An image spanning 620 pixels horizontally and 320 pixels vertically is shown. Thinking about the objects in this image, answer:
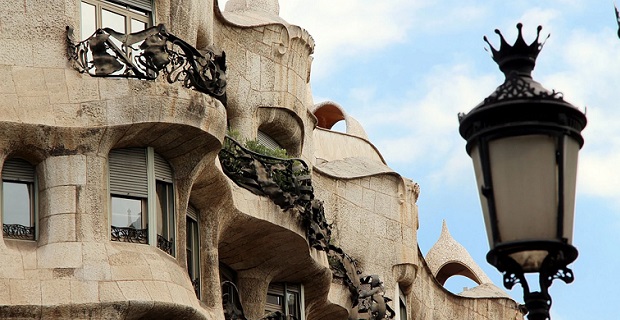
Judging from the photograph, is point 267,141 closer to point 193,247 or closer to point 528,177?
point 193,247

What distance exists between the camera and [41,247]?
22.8m

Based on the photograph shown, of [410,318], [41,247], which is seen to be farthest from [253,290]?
[410,318]

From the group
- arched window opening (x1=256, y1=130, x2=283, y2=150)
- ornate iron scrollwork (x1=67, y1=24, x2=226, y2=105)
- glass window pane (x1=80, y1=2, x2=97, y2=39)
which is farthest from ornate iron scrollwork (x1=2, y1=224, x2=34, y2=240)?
arched window opening (x1=256, y1=130, x2=283, y2=150)

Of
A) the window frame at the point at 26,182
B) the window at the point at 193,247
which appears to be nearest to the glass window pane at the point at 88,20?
the window frame at the point at 26,182

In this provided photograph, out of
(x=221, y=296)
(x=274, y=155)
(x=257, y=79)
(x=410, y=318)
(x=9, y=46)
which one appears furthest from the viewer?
(x=410, y=318)

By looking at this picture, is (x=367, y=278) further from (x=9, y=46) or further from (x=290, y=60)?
(x=9, y=46)

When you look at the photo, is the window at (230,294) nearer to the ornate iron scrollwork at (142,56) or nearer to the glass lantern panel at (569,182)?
the ornate iron scrollwork at (142,56)

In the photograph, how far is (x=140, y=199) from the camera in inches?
942

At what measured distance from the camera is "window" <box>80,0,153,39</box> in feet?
79.8

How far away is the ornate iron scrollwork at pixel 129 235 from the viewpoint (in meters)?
23.4

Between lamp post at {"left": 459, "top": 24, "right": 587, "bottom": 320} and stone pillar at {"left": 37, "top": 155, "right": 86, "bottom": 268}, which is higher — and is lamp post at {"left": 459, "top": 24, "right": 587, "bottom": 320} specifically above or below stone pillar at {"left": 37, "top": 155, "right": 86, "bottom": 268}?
below

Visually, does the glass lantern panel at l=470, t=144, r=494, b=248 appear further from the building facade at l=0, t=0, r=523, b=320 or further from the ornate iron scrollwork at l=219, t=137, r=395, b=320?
the ornate iron scrollwork at l=219, t=137, r=395, b=320

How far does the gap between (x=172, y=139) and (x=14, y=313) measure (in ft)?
13.1

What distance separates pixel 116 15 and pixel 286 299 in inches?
339
